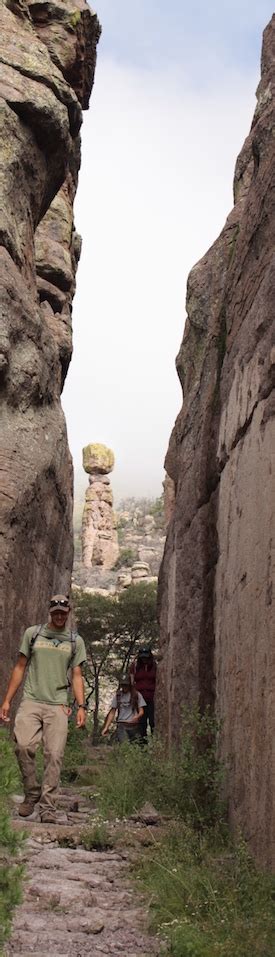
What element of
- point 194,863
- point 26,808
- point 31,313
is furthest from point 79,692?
point 31,313

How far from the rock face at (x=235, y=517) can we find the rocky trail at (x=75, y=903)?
83cm

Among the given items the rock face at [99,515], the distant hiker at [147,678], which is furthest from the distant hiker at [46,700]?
the rock face at [99,515]

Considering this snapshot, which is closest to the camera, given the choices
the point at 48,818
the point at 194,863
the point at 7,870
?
the point at 7,870

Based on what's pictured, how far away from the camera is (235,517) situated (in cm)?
705

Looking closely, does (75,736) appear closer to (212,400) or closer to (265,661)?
(212,400)

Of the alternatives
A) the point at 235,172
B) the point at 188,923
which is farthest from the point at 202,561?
the point at 235,172

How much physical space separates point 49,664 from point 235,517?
1.76m

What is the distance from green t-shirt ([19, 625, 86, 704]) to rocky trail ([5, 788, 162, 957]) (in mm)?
981

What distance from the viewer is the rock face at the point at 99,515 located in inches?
2372

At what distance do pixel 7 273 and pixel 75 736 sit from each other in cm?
623

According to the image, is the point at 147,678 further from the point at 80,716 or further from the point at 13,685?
the point at 13,685

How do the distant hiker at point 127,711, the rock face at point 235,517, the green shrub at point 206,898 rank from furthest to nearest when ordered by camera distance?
the distant hiker at point 127,711 → the rock face at point 235,517 → the green shrub at point 206,898

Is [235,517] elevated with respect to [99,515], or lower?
lower

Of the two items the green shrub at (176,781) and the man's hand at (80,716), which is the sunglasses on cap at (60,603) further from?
the green shrub at (176,781)
